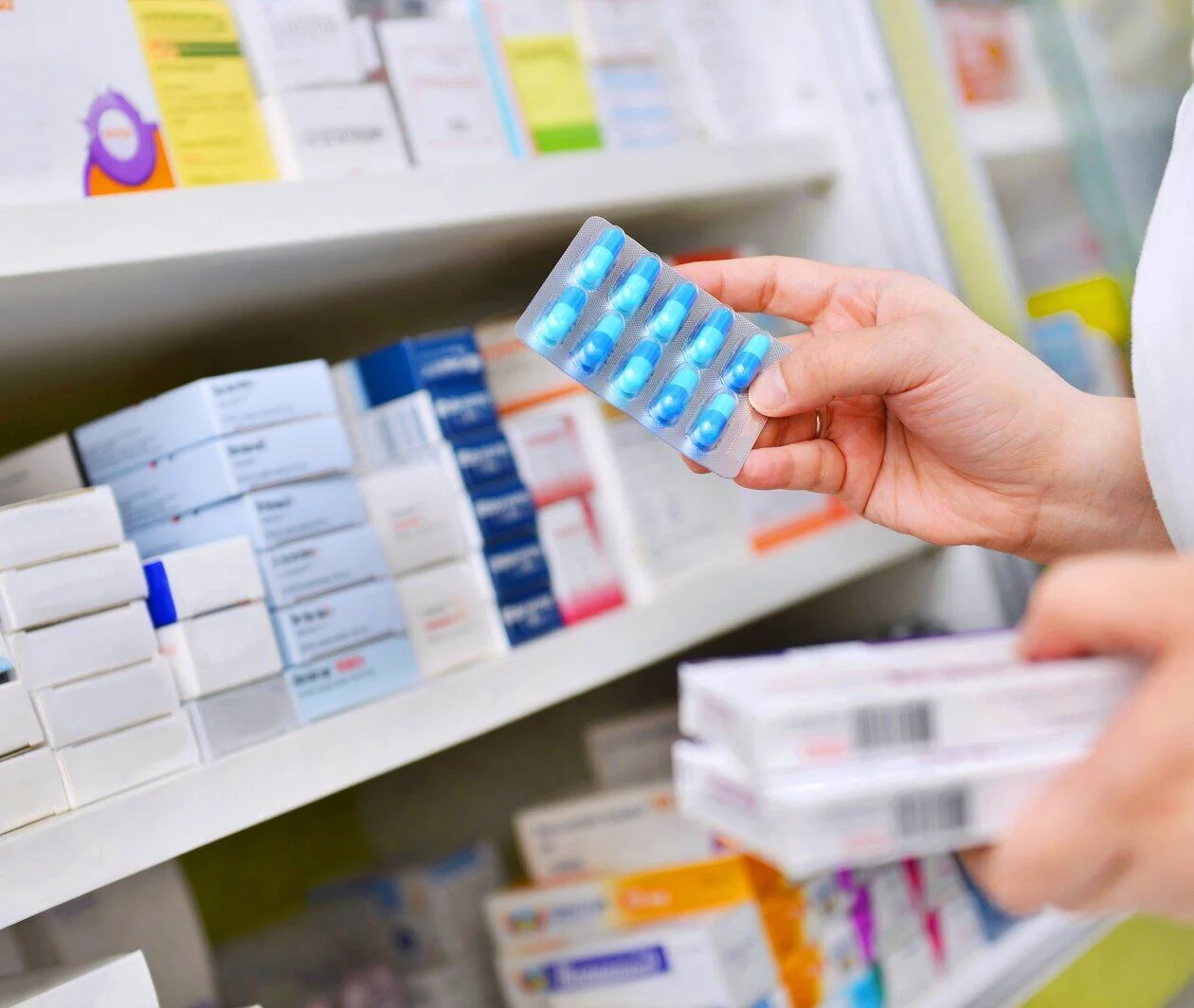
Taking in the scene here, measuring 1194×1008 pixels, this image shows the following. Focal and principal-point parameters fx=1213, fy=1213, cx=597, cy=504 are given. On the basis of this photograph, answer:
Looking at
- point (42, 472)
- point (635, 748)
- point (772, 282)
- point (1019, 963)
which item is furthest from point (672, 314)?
point (1019, 963)

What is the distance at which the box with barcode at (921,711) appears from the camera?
1.51ft

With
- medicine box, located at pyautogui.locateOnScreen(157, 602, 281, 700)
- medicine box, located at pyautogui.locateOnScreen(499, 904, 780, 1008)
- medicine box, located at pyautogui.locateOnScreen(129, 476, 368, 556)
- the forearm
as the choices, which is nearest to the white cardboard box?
medicine box, located at pyautogui.locateOnScreen(157, 602, 281, 700)

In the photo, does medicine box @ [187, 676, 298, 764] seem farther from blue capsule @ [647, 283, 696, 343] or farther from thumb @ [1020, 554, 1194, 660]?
thumb @ [1020, 554, 1194, 660]

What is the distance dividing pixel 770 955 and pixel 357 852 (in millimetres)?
512

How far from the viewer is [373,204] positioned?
926 millimetres

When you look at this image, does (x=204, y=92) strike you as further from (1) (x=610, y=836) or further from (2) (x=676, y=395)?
(1) (x=610, y=836)

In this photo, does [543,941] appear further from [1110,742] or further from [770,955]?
[1110,742]

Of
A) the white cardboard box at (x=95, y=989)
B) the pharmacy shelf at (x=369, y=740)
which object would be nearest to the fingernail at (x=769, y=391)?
the pharmacy shelf at (x=369, y=740)

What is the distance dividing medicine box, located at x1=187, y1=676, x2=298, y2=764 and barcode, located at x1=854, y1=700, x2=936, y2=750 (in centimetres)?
51

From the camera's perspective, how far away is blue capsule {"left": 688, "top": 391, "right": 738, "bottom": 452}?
0.78 metres

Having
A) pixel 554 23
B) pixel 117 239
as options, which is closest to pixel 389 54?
pixel 554 23

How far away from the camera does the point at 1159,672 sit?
1.43 ft

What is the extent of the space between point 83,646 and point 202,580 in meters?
0.09

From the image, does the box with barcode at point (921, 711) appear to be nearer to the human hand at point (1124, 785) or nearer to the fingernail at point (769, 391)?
the human hand at point (1124, 785)
